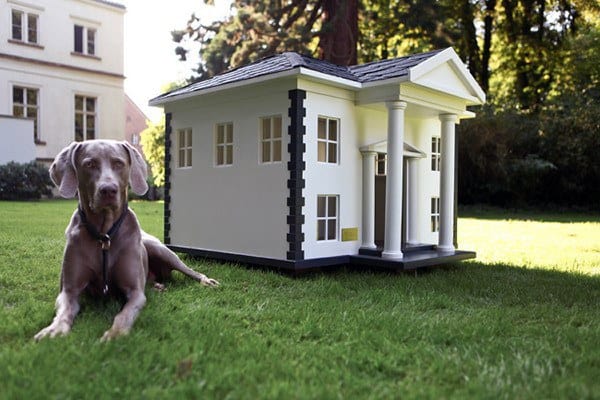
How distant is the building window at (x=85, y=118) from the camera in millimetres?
30000

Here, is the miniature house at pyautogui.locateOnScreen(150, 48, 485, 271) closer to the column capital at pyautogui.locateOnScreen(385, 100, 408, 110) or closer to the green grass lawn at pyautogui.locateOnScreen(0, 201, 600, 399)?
the column capital at pyautogui.locateOnScreen(385, 100, 408, 110)

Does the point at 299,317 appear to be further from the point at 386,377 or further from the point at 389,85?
the point at 389,85

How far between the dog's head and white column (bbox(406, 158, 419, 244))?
16.2 ft

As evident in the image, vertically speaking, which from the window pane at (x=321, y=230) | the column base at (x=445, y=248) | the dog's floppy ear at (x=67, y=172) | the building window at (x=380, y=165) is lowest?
the column base at (x=445, y=248)

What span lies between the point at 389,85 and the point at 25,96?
85.1 ft

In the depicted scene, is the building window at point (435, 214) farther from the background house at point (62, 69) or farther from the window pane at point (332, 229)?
the background house at point (62, 69)

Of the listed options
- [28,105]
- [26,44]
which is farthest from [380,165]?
[26,44]

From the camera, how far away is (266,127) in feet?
24.4

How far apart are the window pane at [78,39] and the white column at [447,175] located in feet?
88.3

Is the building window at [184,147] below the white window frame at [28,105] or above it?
below

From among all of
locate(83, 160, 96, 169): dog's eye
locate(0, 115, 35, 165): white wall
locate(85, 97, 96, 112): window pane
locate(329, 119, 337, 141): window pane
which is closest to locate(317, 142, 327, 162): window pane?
locate(329, 119, 337, 141): window pane

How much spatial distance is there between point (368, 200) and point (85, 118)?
26218 mm

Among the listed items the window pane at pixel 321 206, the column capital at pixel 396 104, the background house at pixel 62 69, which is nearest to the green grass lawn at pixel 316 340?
the window pane at pixel 321 206

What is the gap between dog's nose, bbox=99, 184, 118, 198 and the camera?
13.1 ft
